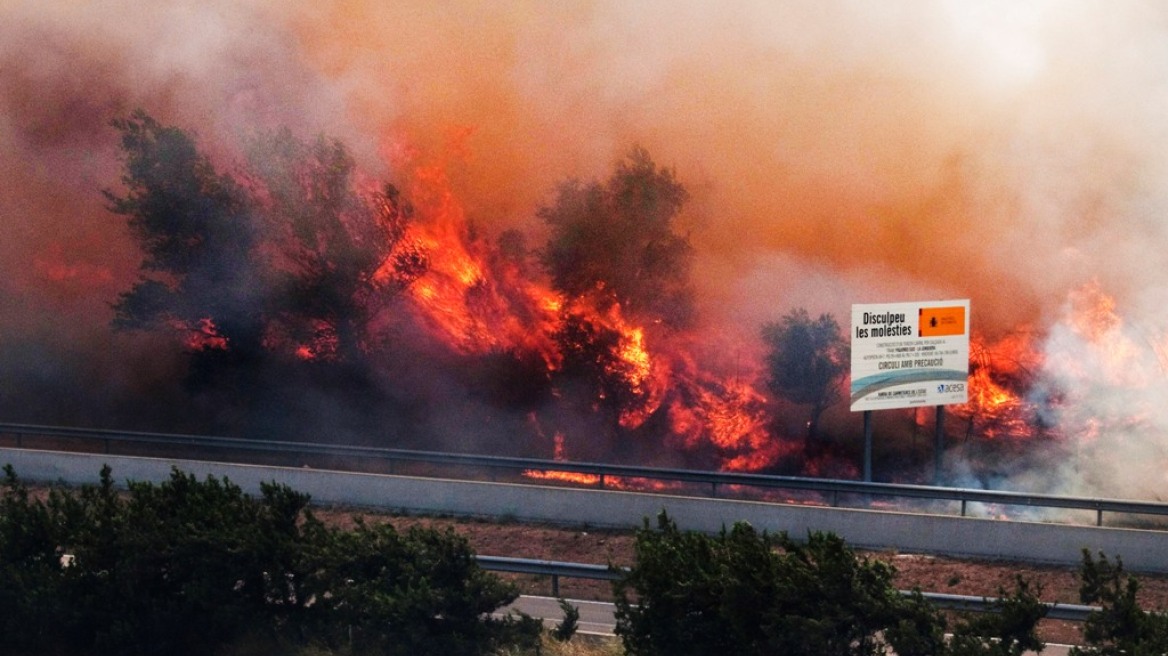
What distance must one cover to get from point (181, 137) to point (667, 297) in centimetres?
852

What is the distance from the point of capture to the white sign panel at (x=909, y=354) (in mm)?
15445

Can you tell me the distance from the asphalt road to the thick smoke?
738 cm

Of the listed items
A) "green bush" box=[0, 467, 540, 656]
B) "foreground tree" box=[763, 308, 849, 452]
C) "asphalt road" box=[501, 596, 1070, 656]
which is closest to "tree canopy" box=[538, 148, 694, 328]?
"foreground tree" box=[763, 308, 849, 452]

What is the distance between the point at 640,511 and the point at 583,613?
3010 mm

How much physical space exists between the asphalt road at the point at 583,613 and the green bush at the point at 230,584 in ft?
6.35

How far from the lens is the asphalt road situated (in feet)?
38.7

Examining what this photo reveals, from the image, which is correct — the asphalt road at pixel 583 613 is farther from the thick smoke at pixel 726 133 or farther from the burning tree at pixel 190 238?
the burning tree at pixel 190 238

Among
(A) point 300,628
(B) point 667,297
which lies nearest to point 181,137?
(B) point 667,297

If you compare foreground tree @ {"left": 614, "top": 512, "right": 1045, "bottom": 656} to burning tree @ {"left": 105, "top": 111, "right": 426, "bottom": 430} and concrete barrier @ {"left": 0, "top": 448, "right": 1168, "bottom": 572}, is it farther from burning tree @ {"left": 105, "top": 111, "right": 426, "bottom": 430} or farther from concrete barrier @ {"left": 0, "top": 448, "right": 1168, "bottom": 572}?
burning tree @ {"left": 105, "top": 111, "right": 426, "bottom": 430}

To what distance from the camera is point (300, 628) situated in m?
10.1

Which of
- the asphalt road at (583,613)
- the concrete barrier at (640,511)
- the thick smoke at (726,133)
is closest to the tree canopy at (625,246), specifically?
the thick smoke at (726,133)

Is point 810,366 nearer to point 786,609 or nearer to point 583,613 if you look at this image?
point 583,613

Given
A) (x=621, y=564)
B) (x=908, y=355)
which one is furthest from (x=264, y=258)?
(x=908, y=355)

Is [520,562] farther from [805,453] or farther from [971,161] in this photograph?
[971,161]
